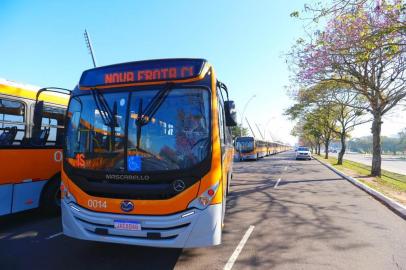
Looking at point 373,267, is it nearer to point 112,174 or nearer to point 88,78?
point 112,174

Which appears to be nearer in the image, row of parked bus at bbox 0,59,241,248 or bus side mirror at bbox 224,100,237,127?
row of parked bus at bbox 0,59,241,248

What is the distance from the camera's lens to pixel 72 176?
181 inches

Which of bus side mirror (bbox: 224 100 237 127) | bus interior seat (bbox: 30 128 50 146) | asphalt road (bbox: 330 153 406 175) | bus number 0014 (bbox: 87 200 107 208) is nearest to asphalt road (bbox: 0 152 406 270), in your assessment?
bus number 0014 (bbox: 87 200 107 208)

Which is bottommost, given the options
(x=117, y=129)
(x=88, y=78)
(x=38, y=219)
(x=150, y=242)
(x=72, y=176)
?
(x=38, y=219)

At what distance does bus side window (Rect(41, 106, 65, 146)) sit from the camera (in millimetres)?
6797

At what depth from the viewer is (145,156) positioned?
4.32 meters

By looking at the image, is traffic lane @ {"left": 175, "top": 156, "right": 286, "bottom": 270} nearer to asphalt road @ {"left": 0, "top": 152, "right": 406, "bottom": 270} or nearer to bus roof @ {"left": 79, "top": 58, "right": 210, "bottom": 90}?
asphalt road @ {"left": 0, "top": 152, "right": 406, "bottom": 270}

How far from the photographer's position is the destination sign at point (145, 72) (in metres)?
4.54

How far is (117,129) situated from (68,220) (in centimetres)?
159

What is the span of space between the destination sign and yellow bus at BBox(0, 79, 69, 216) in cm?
140

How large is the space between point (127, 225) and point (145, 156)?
991 millimetres

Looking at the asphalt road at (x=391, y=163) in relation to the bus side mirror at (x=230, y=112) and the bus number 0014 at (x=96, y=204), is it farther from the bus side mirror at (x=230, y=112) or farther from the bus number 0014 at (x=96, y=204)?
the bus number 0014 at (x=96, y=204)

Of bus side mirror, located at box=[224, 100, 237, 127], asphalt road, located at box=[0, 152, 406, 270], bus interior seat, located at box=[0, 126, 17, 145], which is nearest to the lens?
asphalt road, located at box=[0, 152, 406, 270]

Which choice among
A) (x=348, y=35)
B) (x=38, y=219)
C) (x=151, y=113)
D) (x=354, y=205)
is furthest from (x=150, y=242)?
(x=348, y=35)
